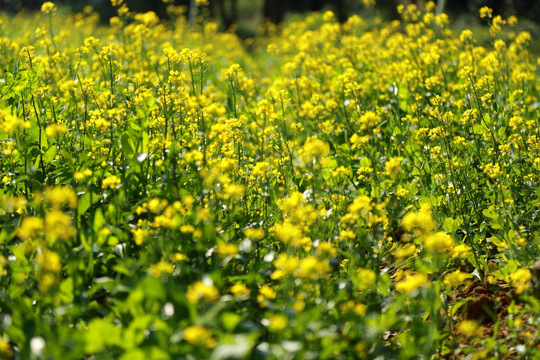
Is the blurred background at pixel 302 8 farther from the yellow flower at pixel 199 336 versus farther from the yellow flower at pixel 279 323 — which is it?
the yellow flower at pixel 199 336

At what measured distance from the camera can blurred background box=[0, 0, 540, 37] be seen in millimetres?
16381

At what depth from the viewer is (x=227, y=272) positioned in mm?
2959

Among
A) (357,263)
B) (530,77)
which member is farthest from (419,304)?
(530,77)

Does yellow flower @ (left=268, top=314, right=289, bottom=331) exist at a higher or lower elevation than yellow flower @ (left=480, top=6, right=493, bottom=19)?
lower

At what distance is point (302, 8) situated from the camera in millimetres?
24266

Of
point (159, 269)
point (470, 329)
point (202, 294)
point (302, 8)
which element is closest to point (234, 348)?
point (202, 294)

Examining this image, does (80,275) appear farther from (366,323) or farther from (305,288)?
(366,323)

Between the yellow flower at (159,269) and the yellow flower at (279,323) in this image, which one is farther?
the yellow flower at (159,269)

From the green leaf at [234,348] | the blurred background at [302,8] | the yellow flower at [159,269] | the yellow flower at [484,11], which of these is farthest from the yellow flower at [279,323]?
the blurred background at [302,8]

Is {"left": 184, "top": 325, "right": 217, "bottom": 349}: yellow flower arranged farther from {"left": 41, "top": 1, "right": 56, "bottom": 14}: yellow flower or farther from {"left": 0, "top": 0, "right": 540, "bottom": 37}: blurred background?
{"left": 0, "top": 0, "right": 540, "bottom": 37}: blurred background

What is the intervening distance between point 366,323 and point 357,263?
569mm

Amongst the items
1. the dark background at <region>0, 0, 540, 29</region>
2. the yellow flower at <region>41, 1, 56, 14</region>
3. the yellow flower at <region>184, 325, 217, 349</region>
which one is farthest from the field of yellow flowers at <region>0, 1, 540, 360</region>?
the dark background at <region>0, 0, 540, 29</region>

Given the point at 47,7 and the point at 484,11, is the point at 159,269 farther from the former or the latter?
the point at 484,11

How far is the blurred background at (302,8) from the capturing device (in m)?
16.4
